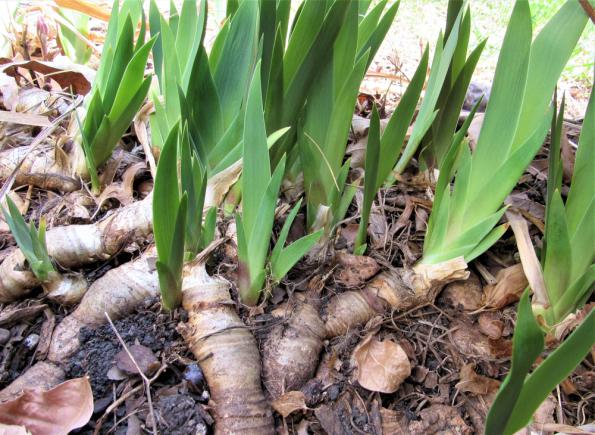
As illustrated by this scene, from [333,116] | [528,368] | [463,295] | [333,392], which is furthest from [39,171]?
[528,368]

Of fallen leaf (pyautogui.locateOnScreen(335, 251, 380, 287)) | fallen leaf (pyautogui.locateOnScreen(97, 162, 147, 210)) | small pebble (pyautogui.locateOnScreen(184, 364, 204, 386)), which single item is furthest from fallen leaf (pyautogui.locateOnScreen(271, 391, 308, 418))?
fallen leaf (pyautogui.locateOnScreen(97, 162, 147, 210))

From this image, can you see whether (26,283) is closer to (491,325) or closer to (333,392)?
(333,392)

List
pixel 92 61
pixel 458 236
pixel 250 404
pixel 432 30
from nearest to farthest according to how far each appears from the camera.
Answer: pixel 250 404 < pixel 458 236 < pixel 92 61 < pixel 432 30

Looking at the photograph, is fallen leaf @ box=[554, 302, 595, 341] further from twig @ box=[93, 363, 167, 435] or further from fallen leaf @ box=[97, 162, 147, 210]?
fallen leaf @ box=[97, 162, 147, 210]

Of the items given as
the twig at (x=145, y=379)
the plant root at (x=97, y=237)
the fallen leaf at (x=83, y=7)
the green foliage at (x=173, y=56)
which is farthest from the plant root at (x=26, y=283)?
the fallen leaf at (x=83, y=7)

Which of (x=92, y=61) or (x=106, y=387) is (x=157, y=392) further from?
(x=92, y=61)

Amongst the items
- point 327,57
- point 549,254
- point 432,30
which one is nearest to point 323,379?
point 549,254
